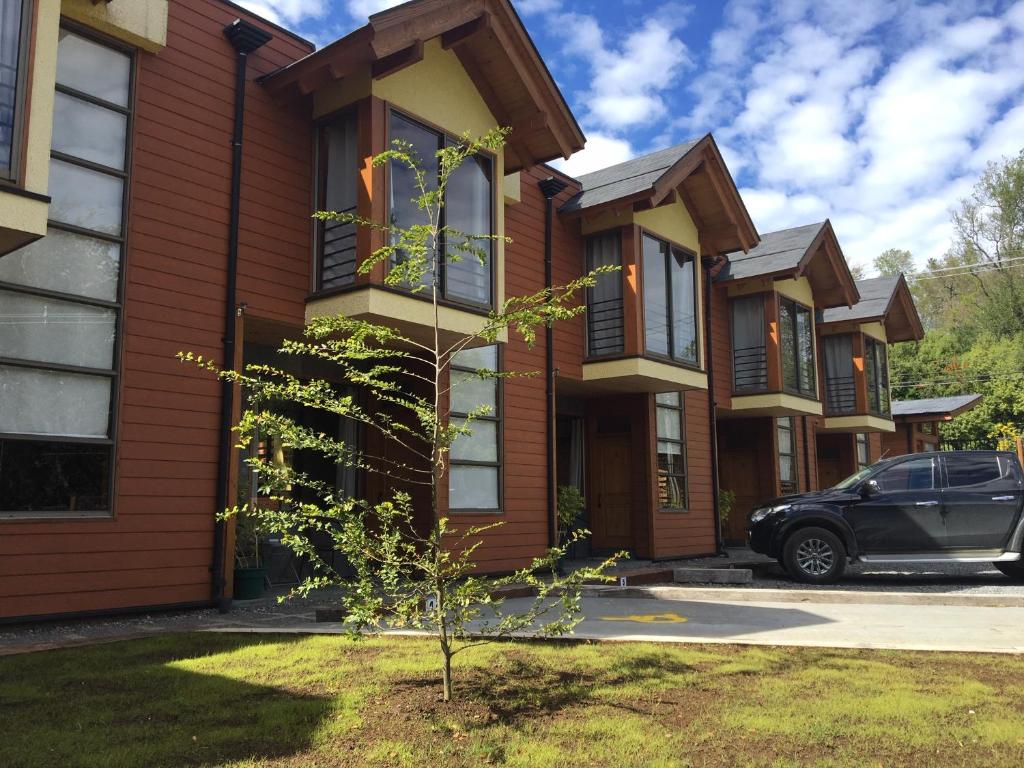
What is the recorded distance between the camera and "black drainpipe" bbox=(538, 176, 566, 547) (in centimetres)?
1262

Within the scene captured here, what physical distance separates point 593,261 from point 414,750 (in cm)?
1115

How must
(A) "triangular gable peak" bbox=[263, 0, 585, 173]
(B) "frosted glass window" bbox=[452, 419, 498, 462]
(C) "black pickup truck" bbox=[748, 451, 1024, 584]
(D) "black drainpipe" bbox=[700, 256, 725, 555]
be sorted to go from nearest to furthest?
(A) "triangular gable peak" bbox=[263, 0, 585, 173]
(C) "black pickup truck" bbox=[748, 451, 1024, 584]
(B) "frosted glass window" bbox=[452, 419, 498, 462]
(D) "black drainpipe" bbox=[700, 256, 725, 555]

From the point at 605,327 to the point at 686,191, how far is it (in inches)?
127

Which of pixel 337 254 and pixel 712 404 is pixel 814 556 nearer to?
pixel 712 404

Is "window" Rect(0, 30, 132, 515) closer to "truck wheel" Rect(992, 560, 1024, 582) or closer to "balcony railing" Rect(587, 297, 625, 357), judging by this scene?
"balcony railing" Rect(587, 297, 625, 357)

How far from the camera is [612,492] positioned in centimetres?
1505

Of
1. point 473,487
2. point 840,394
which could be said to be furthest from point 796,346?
point 473,487

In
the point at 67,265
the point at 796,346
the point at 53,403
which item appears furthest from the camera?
the point at 796,346

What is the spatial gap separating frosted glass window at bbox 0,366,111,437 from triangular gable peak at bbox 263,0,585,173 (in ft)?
13.1

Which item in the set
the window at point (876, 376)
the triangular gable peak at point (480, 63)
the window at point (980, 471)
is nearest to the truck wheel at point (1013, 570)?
the window at point (980, 471)

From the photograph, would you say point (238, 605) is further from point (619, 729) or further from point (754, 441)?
point (754, 441)

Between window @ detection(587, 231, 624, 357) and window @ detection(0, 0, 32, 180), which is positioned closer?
window @ detection(0, 0, 32, 180)

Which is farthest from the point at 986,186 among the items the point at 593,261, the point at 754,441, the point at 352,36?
the point at 352,36

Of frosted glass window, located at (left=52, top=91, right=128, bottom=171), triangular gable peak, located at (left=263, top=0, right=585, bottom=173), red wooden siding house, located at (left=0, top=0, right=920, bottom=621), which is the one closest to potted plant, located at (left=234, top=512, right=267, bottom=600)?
red wooden siding house, located at (left=0, top=0, right=920, bottom=621)
